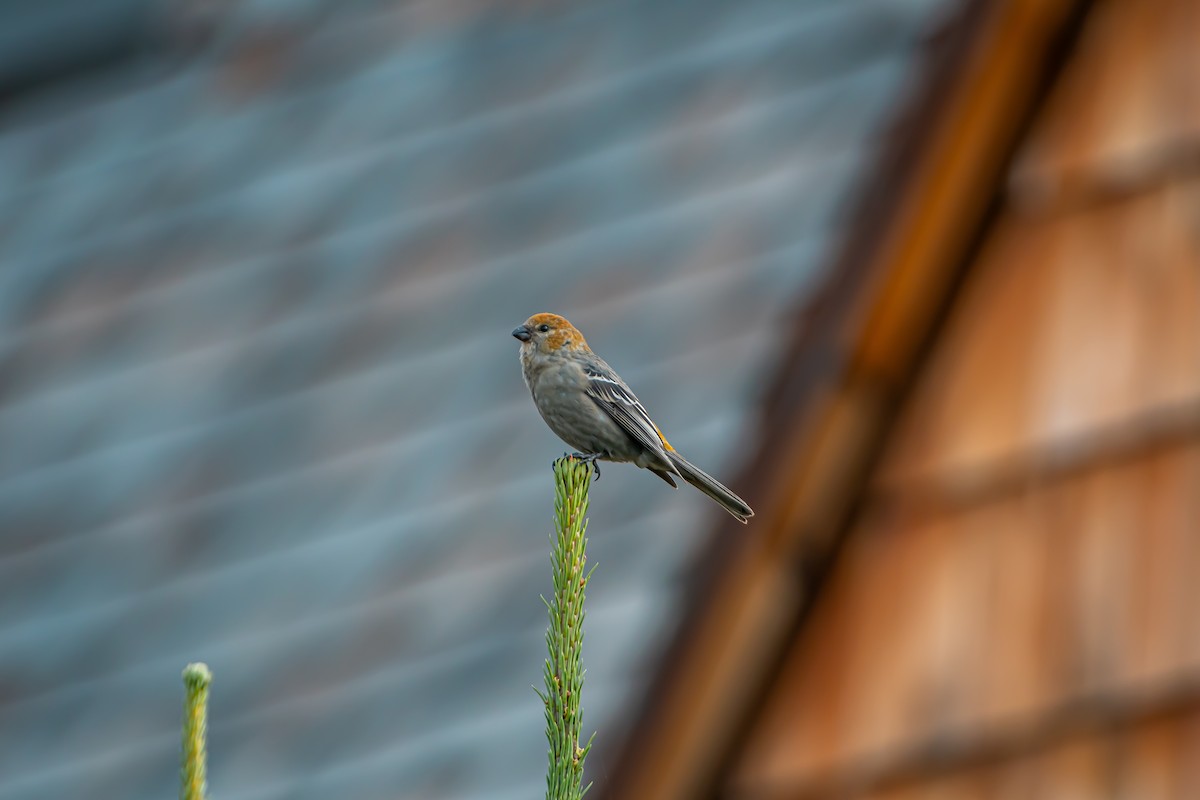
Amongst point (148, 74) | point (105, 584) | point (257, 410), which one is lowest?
point (105, 584)

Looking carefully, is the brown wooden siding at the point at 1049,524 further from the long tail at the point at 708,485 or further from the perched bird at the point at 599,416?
the long tail at the point at 708,485

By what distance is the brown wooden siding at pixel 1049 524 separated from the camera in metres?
7.62

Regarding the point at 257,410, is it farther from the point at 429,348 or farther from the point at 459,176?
the point at 459,176

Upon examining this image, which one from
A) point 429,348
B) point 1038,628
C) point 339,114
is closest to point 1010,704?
point 1038,628

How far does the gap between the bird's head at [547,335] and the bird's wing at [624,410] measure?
307mm

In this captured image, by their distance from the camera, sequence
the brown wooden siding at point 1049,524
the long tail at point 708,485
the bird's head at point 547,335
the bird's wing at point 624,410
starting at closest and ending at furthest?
1. the long tail at point 708,485
2. the bird's wing at point 624,410
3. the bird's head at point 547,335
4. the brown wooden siding at point 1049,524

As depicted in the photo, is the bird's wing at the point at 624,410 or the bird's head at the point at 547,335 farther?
the bird's head at the point at 547,335

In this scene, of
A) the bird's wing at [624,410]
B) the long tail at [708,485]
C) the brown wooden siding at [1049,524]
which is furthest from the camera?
the brown wooden siding at [1049,524]

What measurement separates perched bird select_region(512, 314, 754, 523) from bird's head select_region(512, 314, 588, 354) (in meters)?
0.10

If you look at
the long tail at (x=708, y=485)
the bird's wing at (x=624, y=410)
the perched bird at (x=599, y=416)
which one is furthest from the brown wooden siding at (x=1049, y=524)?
the bird's wing at (x=624, y=410)

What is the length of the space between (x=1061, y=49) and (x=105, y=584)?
19.7ft

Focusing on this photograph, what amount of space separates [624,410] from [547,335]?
605 mm

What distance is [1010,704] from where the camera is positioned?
7762 mm

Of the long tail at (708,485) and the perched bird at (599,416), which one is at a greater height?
the perched bird at (599,416)
